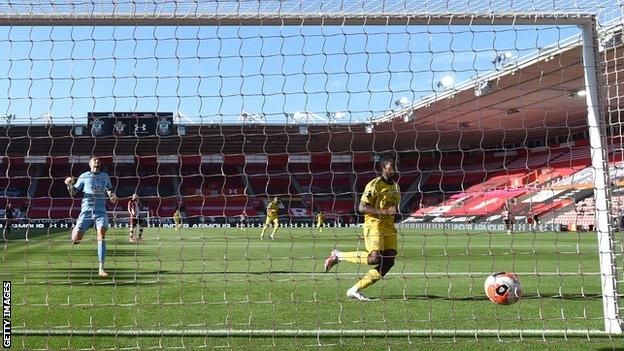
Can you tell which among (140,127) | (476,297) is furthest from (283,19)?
(476,297)

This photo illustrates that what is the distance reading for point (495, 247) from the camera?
17906 millimetres

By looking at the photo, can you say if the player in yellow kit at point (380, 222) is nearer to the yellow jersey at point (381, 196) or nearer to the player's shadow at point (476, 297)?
the yellow jersey at point (381, 196)

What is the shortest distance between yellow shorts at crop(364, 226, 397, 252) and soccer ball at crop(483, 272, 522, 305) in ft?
5.76

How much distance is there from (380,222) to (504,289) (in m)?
2.01

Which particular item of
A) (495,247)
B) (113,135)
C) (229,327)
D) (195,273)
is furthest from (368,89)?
(495,247)

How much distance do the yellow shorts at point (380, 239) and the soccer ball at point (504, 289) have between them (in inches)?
69.1

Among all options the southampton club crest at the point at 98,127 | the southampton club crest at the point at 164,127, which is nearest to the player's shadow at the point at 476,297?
the southampton club crest at the point at 164,127

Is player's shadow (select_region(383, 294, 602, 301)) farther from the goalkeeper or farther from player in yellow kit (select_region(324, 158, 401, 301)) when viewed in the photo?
the goalkeeper

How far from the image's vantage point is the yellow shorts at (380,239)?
7059mm

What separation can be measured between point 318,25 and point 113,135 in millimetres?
3318

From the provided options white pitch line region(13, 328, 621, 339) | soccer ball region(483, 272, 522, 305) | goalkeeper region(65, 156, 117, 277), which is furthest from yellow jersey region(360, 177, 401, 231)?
goalkeeper region(65, 156, 117, 277)

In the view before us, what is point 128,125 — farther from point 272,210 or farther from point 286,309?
point 272,210

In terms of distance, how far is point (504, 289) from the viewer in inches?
214

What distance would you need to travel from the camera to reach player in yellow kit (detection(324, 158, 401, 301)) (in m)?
6.90
